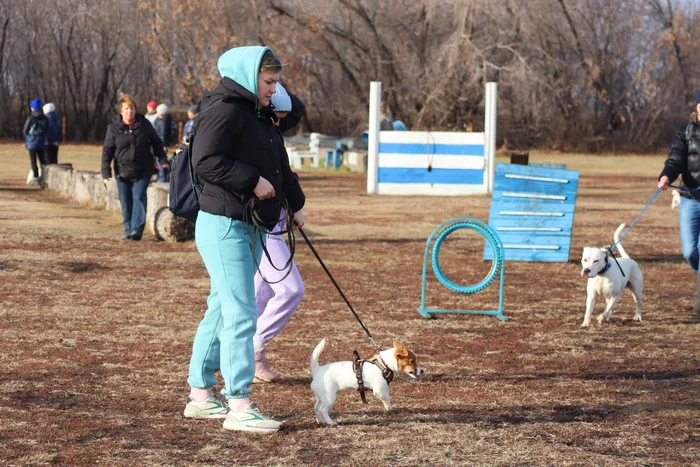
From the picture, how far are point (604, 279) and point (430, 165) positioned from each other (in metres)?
14.2

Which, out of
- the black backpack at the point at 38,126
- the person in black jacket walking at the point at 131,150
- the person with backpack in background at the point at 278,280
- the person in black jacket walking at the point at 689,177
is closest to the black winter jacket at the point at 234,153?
the person with backpack in background at the point at 278,280

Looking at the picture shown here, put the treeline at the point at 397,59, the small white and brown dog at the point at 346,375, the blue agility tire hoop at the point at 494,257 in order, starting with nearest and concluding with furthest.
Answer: the small white and brown dog at the point at 346,375 < the blue agility tire hoop at the point at 494,257 < the treeline at the point at 397,59

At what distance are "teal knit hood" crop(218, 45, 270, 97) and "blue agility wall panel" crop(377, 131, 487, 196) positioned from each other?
17.7m

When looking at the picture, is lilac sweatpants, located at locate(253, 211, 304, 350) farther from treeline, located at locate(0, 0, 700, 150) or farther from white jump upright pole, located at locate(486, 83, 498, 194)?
treeline, located at locate(0, 0, 700, 150)

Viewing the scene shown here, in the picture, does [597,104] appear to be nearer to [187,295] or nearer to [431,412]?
[187,295]

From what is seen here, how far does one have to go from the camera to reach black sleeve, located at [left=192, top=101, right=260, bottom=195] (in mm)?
4914

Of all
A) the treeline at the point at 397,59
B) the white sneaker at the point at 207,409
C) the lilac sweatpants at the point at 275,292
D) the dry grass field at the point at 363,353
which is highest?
the treeline at the point at 397,59

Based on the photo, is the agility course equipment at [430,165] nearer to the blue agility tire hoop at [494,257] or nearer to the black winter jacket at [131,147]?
the black winter jacket at [131,147]

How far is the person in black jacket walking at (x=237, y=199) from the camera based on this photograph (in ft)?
16.3

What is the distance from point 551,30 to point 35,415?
45.1 metres

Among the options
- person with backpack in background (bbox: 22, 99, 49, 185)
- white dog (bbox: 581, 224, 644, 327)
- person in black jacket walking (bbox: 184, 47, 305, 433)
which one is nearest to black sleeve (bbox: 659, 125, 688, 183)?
white dog (bbox: 581, 224, 644, 327)

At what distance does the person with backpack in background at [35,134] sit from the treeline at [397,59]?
1576 cm

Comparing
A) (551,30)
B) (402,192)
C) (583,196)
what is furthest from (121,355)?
(551,30)

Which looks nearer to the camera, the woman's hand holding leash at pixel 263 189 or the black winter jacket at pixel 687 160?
the woman's hand holding leash at pixel 263 189
